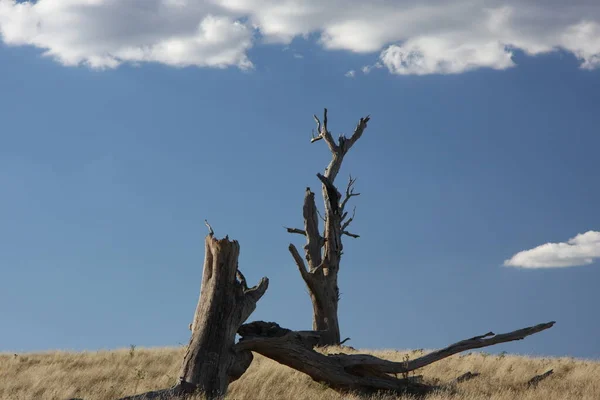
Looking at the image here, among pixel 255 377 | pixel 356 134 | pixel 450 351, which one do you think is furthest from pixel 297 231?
pixel 450 351

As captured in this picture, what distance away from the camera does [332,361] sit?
13516 mm

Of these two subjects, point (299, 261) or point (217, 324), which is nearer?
point (217, 324)

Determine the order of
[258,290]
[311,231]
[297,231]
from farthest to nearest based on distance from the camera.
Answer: [297,231]
[311,231]
[258,290]

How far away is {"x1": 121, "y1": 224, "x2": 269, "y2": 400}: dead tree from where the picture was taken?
477 inches

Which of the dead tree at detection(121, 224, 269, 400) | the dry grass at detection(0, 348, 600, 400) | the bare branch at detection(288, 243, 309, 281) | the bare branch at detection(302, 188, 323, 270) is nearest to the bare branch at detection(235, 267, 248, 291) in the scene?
the dead tree at detection(121, 224, 269, 400)

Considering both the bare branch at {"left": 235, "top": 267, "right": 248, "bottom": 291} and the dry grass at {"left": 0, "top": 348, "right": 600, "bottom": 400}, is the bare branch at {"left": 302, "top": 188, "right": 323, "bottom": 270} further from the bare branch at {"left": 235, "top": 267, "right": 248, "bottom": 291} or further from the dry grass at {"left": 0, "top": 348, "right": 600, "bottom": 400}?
the bare branch at {"left": 235, "top": 267, "right": 248, "bottom": 291}

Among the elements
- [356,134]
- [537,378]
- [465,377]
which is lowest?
[537,378]

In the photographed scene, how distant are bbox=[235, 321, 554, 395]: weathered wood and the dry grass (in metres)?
0.46

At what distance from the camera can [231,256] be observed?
12734mm

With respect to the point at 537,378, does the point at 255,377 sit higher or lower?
higher

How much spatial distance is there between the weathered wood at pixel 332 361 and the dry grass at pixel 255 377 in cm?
46

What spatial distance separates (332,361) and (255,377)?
2.24 meters

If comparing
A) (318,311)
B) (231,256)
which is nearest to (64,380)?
(231,256)

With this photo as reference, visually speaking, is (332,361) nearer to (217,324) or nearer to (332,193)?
(217,324)
